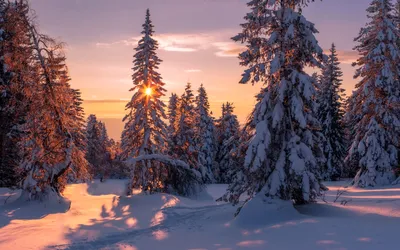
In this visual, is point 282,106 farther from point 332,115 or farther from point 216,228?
point 332,115

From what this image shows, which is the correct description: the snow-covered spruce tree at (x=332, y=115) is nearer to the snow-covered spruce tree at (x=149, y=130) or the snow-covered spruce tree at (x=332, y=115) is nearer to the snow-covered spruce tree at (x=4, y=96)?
the snow-covered spruce tree at (x=149, y=130)

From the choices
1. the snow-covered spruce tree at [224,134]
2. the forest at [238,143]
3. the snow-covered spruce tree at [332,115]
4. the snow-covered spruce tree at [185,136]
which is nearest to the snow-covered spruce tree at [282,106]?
the forest at [238,143]

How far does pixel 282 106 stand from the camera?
1225 centimetres

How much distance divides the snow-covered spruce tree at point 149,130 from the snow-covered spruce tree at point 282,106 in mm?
12279

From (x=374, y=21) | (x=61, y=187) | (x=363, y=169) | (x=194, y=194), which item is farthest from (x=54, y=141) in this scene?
(x=374, y=21)

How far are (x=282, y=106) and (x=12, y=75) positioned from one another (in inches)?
615

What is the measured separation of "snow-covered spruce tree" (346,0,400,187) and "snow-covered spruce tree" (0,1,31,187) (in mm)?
22145

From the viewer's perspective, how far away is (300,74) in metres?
11.9

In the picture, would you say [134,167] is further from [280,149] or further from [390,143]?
[390,143]

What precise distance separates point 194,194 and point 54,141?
11299 millimetres

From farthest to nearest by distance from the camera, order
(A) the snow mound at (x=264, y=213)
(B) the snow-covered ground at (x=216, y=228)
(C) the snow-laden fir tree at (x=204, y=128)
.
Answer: (C) the snow-laden fir tree at (x=204, y=128) < (A) the snow mound at (x=264, y=213) < (B) the snow-covered ground at (x=216, y=228)

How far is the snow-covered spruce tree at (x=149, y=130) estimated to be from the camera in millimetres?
24109

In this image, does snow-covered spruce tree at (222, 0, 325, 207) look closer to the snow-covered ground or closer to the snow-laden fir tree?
the snow-covered ground

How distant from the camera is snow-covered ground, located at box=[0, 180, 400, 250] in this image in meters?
8.78
